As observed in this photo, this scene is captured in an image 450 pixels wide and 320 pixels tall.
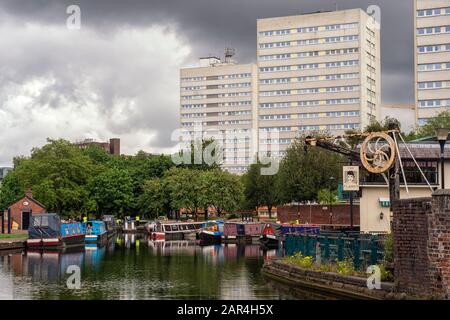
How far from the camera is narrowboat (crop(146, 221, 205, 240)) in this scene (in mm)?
94375

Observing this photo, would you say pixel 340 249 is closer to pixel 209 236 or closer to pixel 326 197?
pixel 209 236

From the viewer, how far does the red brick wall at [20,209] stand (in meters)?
82.9

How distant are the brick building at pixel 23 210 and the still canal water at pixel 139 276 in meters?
20.5

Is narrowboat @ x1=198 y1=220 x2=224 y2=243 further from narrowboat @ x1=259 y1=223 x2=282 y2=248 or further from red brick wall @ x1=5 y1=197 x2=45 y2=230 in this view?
red brick wall @ x1=5 y1=197 x2=45 y2=230

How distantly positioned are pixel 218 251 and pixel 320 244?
3013 centimetres

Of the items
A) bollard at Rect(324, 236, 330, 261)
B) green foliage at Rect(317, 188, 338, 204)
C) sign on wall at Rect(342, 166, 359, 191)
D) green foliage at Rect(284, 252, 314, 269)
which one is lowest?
green foliage at Rect(284, 252, 314, 269)

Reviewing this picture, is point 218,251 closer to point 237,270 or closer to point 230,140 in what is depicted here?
point 237,270

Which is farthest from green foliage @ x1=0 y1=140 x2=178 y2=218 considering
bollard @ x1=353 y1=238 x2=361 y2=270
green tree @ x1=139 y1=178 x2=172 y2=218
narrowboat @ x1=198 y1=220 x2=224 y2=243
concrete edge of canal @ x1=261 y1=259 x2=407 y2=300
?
bollard @ x1=353 y1=238 x2=361 y2=270

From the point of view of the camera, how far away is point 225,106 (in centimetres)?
18825

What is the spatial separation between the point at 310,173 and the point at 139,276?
51.8 metres

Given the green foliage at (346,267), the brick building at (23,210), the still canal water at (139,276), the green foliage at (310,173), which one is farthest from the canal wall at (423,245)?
the green foliage at (310,173)

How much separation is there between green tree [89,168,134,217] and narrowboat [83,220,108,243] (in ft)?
87.0

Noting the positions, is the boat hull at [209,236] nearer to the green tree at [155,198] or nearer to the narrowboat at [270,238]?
the narrowboat at [270,238]

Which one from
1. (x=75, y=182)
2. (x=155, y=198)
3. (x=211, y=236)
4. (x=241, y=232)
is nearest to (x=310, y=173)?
(x=241, y=232)
